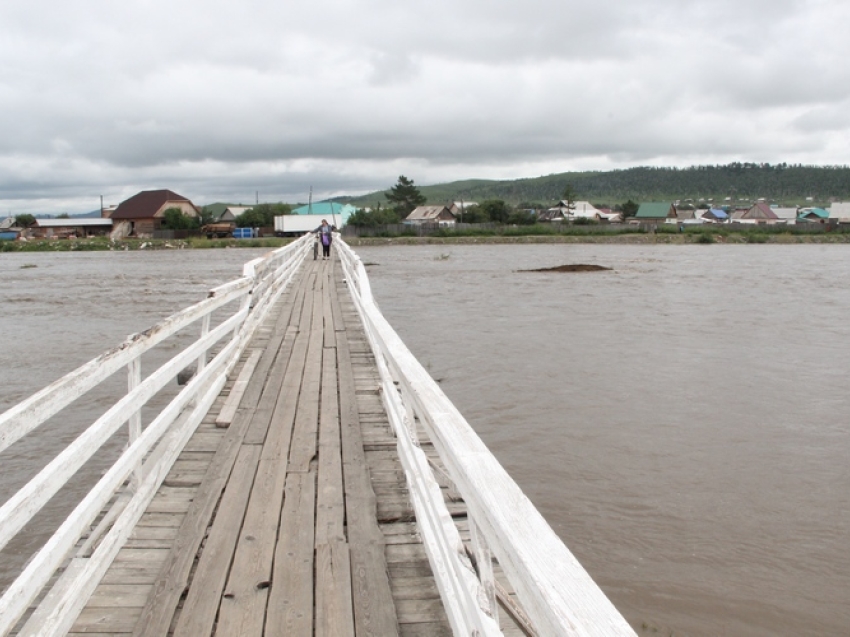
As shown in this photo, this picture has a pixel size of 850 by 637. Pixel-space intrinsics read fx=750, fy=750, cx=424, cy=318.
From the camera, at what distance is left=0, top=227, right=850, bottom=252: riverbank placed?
65250mm

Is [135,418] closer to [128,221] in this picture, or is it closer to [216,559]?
[216,559]

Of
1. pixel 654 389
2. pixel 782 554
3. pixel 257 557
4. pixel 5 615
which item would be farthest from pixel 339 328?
pixel 5 615

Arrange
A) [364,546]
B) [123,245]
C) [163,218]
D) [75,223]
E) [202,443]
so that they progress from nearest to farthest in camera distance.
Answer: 1. [364,546]
2. [202,443]
3. [123,245]
4. [163,218]
5. [75,223]

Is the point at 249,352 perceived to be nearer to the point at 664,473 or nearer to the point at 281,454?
the point at 281,454

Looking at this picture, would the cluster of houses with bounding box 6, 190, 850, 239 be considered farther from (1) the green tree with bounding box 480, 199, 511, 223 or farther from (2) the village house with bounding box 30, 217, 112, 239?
(1) the green tree with bounding box 480, 199, 511, 223

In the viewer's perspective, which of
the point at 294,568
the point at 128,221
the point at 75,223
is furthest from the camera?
the point at 75,223

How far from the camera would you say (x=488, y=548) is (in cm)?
205

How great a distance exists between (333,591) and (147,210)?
86.2 metres

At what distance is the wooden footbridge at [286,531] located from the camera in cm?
201

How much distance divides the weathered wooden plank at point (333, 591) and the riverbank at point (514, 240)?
6087cm

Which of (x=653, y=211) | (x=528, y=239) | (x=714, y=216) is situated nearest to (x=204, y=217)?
(x=528, y=239)

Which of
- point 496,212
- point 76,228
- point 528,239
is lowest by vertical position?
point 528,239

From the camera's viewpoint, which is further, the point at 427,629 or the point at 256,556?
the point at 256,556

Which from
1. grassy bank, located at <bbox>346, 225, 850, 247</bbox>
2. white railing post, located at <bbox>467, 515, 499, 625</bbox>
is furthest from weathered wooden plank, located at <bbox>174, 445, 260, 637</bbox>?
grassy bank, located at <bbox>346, 225, 850, 247</bbox>
